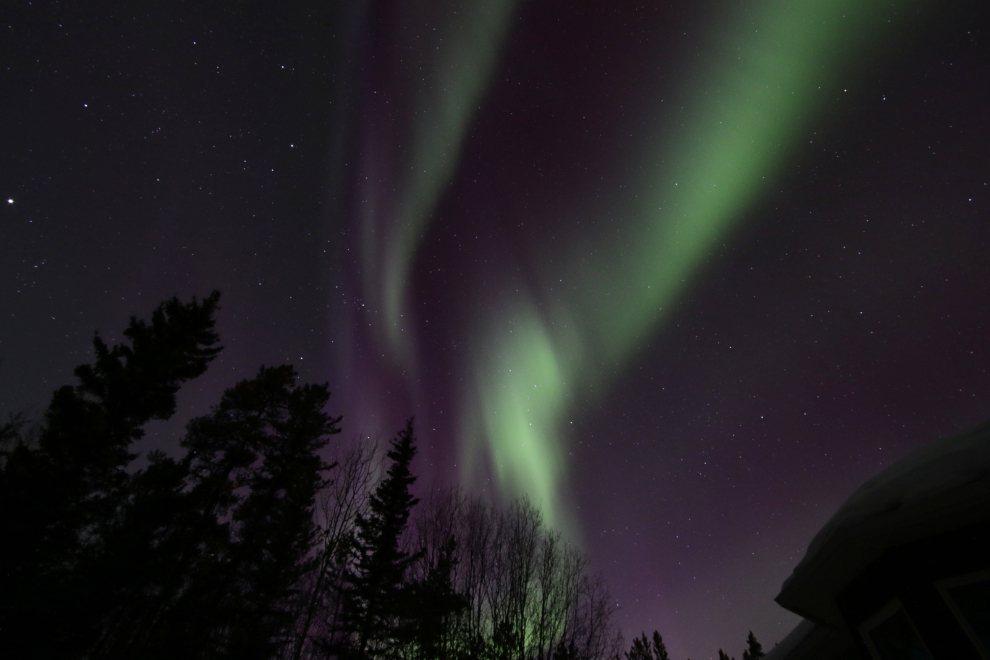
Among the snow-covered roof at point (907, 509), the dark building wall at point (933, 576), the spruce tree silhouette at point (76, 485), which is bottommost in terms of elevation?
the dark building wall at point (933, 576)

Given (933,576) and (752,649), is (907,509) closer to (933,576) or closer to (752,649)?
(933,576)

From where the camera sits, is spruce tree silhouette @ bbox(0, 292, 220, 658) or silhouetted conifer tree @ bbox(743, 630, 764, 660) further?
silhouetted conifer tree @ bbox(743, 630, 764, 660)

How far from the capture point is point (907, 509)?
14.7ft

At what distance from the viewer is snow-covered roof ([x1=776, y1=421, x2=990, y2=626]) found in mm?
4211

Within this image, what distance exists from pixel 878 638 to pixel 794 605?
1.25 meters

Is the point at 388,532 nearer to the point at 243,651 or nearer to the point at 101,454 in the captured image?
the point at 243,651

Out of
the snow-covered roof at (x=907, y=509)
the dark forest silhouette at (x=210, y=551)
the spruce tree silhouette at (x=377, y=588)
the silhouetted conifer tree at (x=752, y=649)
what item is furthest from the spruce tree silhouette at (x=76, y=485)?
the silhouetted conifer tree at (x=752, y=649)

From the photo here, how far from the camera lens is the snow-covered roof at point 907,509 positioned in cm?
421

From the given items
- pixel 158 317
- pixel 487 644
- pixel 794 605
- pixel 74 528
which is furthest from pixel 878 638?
pixel 158 317

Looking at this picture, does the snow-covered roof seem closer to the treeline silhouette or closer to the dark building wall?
the dark building wall

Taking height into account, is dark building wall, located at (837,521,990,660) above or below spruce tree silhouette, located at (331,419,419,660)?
below

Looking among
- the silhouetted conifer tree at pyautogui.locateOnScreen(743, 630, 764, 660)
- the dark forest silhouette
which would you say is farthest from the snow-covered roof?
the silhouetted conifer tree at pyautogui.locateOnScreen(743, 630, 764, 660)

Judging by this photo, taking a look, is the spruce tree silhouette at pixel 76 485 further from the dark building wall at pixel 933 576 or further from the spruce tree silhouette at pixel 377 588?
the dark building wall at pixel 933 576

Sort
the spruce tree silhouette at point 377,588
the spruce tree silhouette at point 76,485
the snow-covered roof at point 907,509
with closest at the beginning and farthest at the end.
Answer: the snow-covered roof at point 907,509 < the spruce tree silhouette at point 76,485 < the spruce tree silhouette at point 377,588
